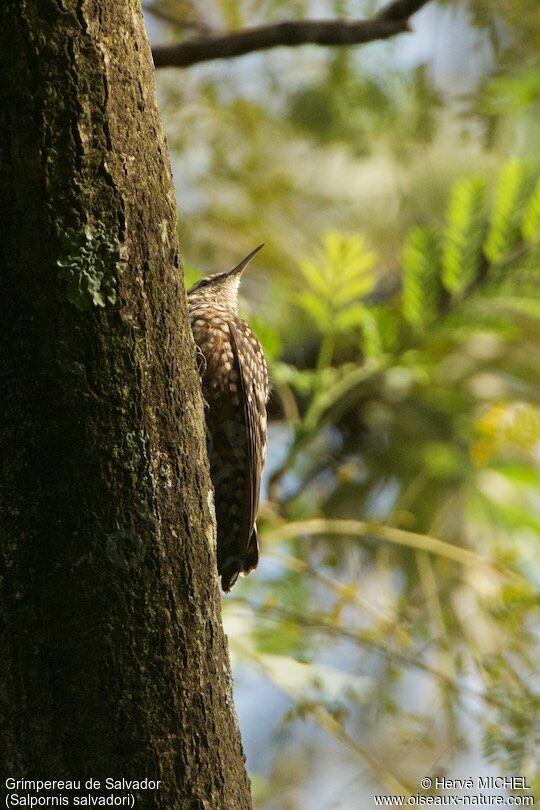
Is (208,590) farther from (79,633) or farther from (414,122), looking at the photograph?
(414,122)

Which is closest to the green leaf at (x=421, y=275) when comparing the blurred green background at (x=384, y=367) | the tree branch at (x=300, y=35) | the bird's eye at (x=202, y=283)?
the blurred green background at (x=384, y=367)

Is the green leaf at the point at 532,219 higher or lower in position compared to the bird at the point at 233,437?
higher

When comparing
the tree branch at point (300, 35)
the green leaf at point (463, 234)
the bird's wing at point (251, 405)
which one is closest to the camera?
the bird's wing at point (251, 405)

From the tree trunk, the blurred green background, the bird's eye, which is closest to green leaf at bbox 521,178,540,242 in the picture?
the blurred green background

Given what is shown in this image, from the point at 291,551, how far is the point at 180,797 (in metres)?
3.20

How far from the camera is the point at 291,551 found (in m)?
5.22

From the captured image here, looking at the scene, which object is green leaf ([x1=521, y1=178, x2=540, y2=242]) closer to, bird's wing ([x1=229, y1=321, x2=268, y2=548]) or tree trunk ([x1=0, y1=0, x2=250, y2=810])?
bird's wing ([x1=229, y1=321, x2=268, y2=548])

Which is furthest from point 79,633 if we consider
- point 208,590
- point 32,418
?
point 32,418

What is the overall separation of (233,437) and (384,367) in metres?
1.41

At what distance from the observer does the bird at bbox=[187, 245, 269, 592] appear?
3.61 m

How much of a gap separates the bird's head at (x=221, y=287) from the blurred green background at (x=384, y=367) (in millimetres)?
140

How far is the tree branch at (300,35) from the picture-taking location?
3738mm

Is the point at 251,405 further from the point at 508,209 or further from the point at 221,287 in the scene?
the point at 508,209

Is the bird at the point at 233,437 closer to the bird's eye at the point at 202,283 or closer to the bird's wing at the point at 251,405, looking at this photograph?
the bird's wing at the point at 251,405
